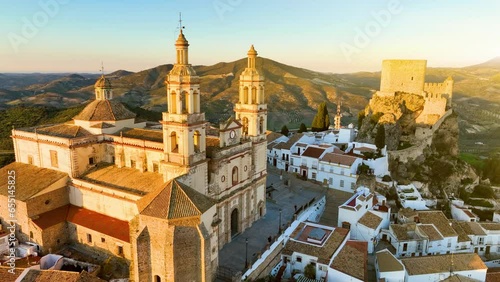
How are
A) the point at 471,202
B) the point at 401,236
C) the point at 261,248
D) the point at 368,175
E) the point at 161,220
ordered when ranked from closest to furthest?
the point at 161,220
the point at 261,248
the point at 401,236
the point at 368,175
the point at 471,202

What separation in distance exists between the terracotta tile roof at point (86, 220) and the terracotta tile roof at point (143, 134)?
5.85 meters

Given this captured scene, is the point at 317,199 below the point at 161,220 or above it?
below

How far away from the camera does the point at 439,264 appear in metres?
26.3

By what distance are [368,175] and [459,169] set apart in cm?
1568

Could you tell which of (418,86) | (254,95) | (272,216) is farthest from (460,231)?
(254,95)

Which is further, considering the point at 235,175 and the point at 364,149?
the point at 364,149

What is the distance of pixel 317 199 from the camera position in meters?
34.5

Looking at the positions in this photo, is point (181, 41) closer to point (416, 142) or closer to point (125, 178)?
point (125, 178)

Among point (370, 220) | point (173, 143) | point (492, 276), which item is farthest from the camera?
point (370, 220)

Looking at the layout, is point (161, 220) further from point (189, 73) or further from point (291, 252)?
point (291, 252)

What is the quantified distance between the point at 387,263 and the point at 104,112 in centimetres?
2395

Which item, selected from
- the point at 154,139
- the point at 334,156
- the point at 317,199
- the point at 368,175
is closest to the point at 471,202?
the point at 368,175

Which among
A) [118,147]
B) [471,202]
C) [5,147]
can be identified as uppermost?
[118,147]

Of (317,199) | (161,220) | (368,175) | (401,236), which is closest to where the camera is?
(161,220)
